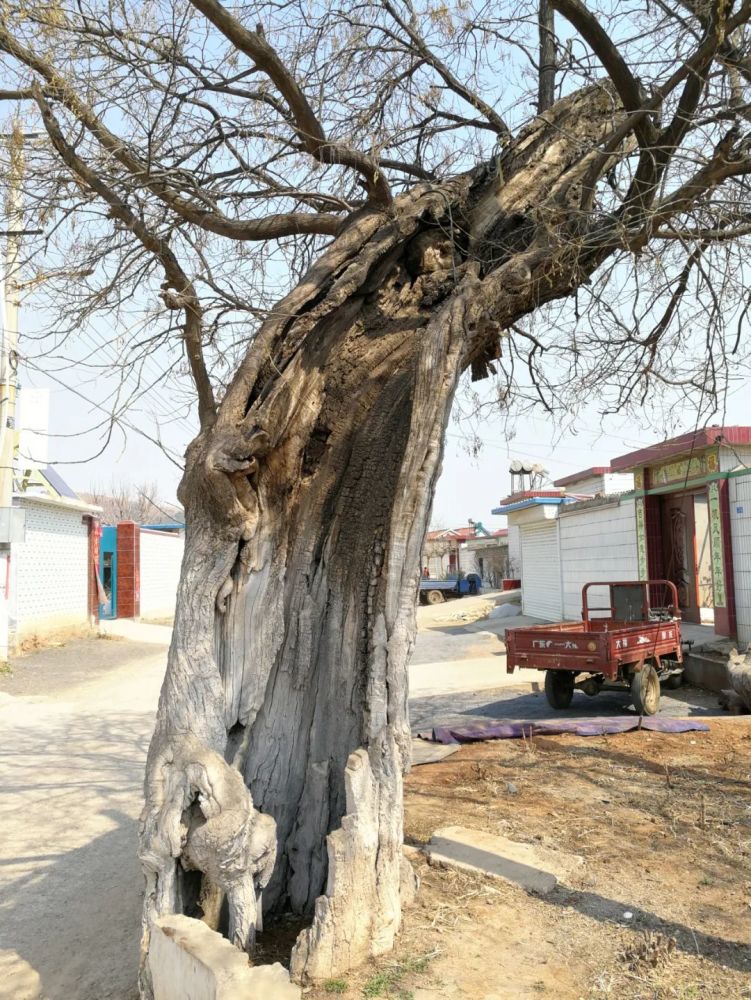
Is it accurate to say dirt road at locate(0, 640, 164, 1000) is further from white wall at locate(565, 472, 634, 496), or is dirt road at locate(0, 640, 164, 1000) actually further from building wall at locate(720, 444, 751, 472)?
white wall at locate(565, 472, 634, 496)

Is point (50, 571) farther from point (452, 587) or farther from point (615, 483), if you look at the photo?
point (452, 587)

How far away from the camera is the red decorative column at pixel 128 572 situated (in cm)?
2458

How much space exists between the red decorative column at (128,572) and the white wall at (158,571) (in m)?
0.86

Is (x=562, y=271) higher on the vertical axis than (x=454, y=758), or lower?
higher

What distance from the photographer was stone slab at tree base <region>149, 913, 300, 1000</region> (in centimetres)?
264

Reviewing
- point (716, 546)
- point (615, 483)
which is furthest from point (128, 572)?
point (716, 546)

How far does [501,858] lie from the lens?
165 inches

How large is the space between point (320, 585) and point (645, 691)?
250 inches

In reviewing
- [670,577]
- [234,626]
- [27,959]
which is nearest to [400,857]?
[234,626]

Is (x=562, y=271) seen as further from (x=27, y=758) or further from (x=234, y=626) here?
(x=27, y=758)

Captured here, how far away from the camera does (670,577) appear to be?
15219 millimetres

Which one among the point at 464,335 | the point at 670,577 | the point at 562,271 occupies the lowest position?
the point at 670,577

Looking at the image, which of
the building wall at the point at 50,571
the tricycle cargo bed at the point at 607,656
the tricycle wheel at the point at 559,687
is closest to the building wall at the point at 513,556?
the building wall at the point at 50,571

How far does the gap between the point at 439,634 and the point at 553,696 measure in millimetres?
10924
